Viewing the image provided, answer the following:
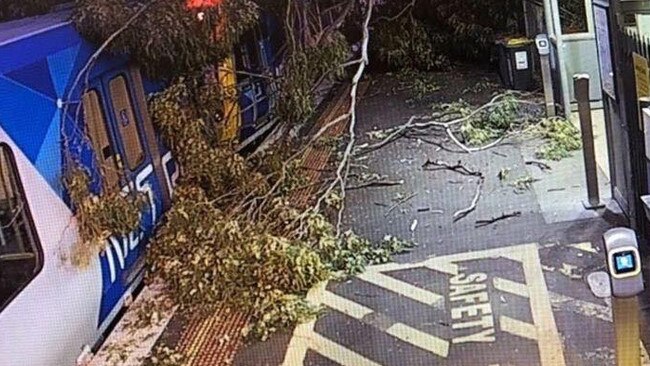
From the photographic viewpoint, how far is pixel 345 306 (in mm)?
4398

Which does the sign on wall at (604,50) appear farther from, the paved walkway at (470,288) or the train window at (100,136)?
the train window at (100,136)

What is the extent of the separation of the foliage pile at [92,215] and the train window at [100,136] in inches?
8.7

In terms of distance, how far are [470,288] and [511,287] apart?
8.8 inches

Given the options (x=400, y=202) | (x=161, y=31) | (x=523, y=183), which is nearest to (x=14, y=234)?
(x=161, y=31)

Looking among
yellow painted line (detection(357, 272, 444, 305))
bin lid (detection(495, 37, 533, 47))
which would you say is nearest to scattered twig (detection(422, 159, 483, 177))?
yellow painted line (detection(357, 272, 444, 305))

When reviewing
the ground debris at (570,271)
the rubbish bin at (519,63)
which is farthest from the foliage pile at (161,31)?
the rubbish bin at (519,63)

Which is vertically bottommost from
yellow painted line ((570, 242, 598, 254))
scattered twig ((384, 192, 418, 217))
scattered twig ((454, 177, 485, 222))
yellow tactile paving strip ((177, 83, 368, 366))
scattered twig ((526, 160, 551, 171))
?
yellow painted line ((570, 242, 598, 254))

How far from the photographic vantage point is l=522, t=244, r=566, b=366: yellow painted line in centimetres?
358

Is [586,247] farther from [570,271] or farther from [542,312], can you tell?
[542,312]

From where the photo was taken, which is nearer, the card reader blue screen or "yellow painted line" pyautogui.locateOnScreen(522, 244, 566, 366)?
the card reader blue screen

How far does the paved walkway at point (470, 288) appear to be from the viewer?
3.77 meters

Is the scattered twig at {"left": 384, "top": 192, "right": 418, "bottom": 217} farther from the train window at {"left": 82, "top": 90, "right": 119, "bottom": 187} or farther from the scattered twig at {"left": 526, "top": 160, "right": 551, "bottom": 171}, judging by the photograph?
the train window at {"left": 82, "top": 90, "right": 119, "bottom": 187}

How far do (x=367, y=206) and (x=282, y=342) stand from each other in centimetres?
214

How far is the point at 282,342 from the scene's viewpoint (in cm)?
408
